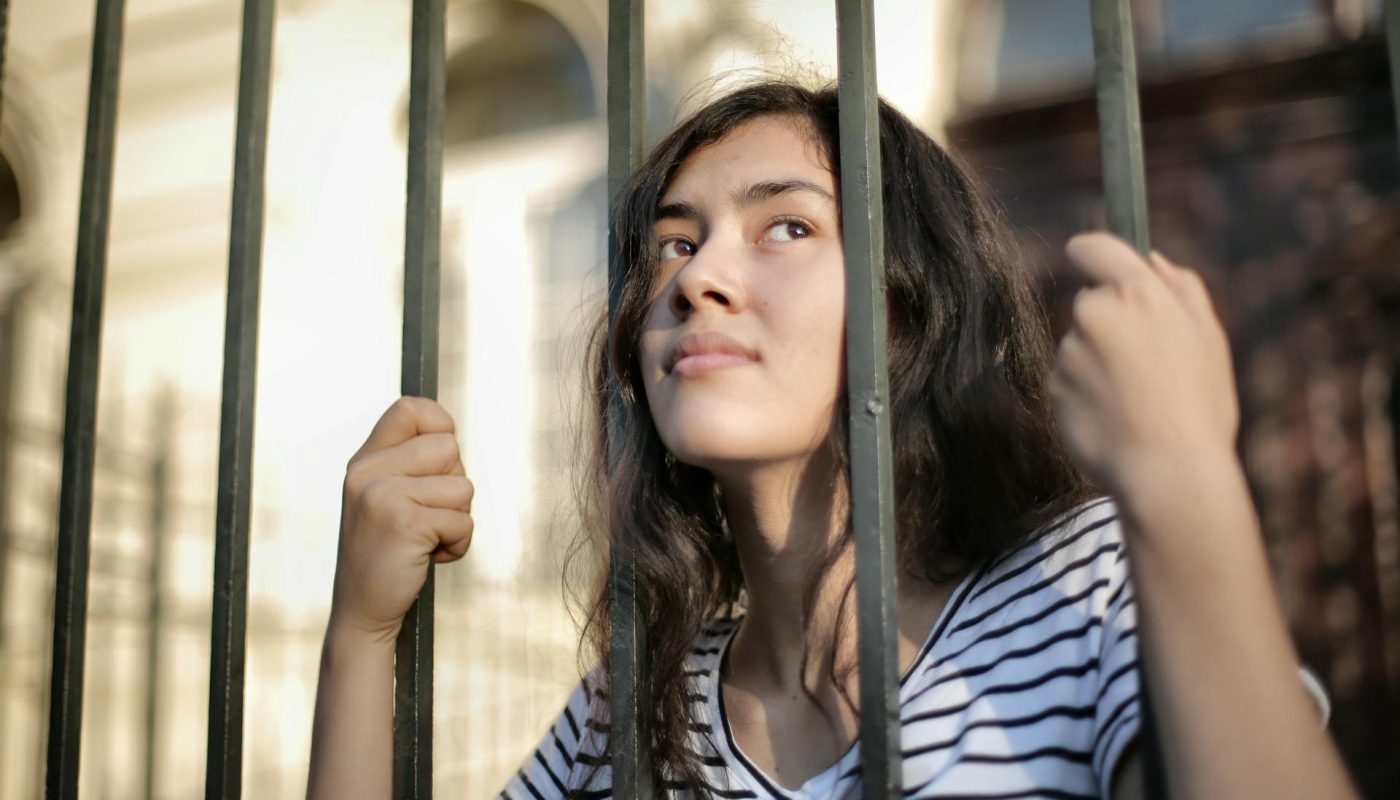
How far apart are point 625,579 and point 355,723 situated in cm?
39

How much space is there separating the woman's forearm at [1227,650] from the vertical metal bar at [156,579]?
4.99 meters

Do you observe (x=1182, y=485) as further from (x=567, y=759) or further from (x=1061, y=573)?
(x=567, y=759)

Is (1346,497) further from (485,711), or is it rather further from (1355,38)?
(485,711)

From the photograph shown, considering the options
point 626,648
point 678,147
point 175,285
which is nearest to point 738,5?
point 175,285

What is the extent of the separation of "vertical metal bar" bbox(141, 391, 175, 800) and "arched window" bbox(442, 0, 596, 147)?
6.20 feet

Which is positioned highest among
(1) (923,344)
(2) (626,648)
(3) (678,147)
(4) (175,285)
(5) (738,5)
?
(5) (738,5)

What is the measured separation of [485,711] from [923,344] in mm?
3658

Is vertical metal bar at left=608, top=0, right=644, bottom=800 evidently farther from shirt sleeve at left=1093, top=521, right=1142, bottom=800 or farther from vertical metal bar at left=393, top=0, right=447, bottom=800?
shirt sleeve at left=1093, top=521, right=1142, bottom=800

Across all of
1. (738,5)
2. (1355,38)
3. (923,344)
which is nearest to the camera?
(923,344)

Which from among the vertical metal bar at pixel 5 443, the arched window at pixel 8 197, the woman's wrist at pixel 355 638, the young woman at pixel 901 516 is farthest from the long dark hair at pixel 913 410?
the arched window at pixel 8 197

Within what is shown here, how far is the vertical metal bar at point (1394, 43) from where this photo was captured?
0.78 metres

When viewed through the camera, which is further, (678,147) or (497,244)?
(497,244)

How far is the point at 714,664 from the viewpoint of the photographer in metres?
1.48

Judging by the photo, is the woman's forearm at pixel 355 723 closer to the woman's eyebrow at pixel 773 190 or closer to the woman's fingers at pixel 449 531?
the woman's fingers at pixel 449 531
